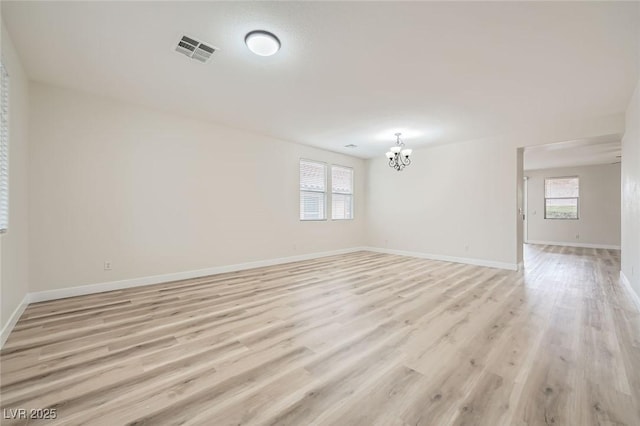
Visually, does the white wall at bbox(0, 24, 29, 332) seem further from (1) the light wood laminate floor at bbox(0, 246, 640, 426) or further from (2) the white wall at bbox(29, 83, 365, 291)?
(1) the light wood laminate floor at bbox(0, 246, 640, 426)

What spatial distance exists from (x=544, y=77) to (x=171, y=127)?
5186 millimetres

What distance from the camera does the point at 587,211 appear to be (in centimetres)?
845

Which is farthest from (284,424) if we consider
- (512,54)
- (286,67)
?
(512,54)

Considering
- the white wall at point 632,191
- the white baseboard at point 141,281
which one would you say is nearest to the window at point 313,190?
the white baseboard at point 141,281

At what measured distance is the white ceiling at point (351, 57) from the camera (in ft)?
6.94

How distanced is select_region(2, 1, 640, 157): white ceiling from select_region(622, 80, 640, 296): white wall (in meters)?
0.33

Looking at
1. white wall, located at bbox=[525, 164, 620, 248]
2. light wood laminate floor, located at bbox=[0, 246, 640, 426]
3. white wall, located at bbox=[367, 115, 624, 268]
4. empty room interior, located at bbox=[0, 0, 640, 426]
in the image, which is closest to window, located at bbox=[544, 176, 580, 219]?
white wall, located at bbox=[525, 164, 620, 248]

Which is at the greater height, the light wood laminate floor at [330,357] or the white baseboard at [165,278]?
the white baseboard at [165,278]

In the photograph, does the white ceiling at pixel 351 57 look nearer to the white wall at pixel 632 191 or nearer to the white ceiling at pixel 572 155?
the white wall at pixel 632 191

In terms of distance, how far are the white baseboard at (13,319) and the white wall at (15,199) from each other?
0.11 feet

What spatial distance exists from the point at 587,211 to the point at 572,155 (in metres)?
2.79

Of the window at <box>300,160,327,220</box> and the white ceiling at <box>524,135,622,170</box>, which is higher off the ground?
the white ceiling at <box>524,135,622,170</box>

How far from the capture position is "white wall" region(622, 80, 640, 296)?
3303 mm

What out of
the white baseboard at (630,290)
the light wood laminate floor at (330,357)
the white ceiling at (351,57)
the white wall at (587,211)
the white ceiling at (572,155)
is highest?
the white ceiling at (351,57)
